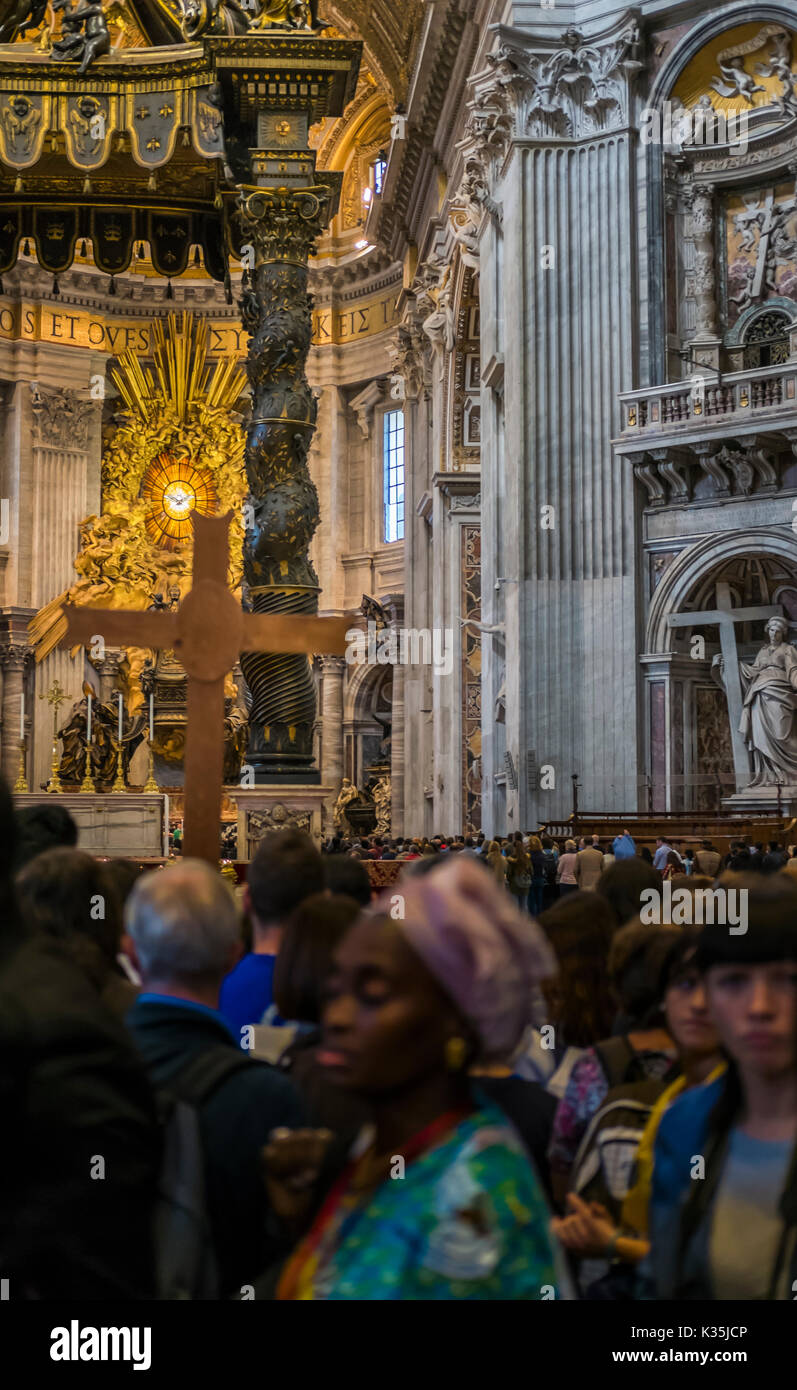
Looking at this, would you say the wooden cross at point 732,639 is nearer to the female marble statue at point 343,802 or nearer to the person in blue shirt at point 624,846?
the person in blue shirt at point 624,846

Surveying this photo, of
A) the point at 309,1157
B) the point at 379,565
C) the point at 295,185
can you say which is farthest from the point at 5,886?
the point at 379,565

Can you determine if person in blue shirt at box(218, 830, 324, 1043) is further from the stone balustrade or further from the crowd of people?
the stone balustrade

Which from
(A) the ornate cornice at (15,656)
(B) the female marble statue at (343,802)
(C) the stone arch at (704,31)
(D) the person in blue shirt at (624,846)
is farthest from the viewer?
(A) the ornate cornice at (15,656)

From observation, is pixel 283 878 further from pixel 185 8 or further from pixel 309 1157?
pixel 185 8

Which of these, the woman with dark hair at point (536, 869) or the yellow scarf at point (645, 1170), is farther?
the woman with dark hair at point (536, 869)

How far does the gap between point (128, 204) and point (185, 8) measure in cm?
168

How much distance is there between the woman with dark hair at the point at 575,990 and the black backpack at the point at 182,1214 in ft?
3.56

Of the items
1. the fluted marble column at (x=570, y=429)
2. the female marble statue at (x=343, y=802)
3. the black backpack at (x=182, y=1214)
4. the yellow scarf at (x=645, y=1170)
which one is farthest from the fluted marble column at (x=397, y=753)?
the black backpack at (x=182, y=1214)

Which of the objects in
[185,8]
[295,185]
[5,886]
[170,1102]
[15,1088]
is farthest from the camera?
[185,8]

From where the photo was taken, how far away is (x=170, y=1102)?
2.27 metres

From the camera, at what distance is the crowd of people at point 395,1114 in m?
1.87

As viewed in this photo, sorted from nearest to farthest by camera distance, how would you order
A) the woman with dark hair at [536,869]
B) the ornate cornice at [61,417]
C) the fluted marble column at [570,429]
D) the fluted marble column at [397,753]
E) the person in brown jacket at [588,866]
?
the person in brown jacket at [588,866]
the woman with dark hair at [536,869]
the fluted marble column at [570,429]
the fluted marble column at [397,753]
the ornate cornice at [61,417]

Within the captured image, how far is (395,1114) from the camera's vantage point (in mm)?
1917

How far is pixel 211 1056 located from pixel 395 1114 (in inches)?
25.9
